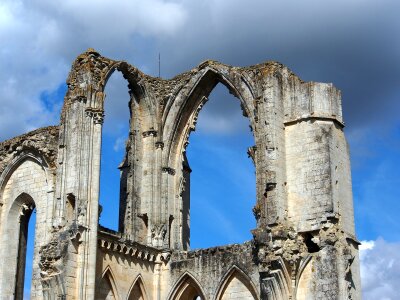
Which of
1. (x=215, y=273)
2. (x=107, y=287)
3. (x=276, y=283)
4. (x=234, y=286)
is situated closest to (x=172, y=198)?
(x=215, y=273)

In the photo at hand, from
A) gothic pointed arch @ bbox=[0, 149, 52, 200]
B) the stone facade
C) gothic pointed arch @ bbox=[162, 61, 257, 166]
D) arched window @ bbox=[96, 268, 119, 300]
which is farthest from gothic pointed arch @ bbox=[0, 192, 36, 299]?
gothic pointed arch @ bbox=[162, 61, 257, 166]

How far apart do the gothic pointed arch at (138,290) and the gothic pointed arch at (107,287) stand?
71 centimetres

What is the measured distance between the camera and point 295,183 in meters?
20.6

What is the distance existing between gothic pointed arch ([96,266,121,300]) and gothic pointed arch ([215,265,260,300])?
264cm

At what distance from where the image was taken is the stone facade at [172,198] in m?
19.6

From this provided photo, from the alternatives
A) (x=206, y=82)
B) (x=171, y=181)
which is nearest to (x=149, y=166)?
(x=171, y=181)

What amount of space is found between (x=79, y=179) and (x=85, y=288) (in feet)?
8.84

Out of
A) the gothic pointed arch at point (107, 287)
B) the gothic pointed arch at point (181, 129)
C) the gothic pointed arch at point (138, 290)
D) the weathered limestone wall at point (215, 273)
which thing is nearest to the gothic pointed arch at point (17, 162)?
the gothic pointed arch at point (181, 129)

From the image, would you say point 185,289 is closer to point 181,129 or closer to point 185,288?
point 185,288

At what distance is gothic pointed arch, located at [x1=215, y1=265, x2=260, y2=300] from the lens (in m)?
21.1

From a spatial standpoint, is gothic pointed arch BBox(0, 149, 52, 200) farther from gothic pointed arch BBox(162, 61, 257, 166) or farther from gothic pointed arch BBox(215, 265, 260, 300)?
gothic pointed arch BBox(215, 265, 260, 300)

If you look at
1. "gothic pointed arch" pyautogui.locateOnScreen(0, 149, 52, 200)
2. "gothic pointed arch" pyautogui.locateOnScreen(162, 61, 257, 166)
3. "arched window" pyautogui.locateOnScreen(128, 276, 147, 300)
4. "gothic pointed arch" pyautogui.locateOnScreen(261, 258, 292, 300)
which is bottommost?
"gothic pointed arch" pyautogui.locateOnScreen(261, 258, 292, 300)

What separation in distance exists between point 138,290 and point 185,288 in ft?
4.17

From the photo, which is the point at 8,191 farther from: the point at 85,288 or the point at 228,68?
the point at 228,68
